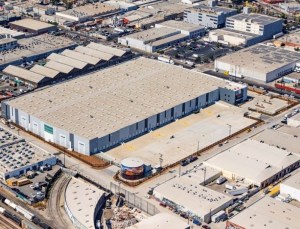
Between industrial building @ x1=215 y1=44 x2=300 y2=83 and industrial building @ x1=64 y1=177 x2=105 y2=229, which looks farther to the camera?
industrial building @ x1=215 y1=44 x2=300 y2=83

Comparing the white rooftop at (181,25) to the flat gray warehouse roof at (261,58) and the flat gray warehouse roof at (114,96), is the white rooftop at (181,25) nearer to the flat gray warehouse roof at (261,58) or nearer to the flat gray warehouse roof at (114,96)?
the flat gray warehouse roof at (261,58)

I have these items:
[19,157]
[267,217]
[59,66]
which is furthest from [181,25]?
[267,217]

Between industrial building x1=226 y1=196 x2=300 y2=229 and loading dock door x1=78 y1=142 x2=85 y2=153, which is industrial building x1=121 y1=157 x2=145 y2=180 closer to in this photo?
loading dock door x1=78 y1=142 x2=85 y2=153

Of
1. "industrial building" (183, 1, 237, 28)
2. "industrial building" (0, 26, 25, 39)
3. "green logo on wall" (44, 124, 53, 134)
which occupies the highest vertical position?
"industrial building" (183, 1, 237, 28)

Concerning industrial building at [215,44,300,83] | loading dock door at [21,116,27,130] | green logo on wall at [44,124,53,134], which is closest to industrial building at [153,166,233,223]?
green logo on wall at [44,124,53,134]

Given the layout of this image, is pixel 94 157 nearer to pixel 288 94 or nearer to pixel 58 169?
pixel 58 169

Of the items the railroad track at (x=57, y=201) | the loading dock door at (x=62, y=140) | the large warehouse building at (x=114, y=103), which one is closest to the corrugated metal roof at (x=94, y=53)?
the large warehouse building at (x=114, y=103)

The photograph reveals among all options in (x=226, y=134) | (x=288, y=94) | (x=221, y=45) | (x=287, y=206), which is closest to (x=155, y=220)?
(x=287, y=206)
